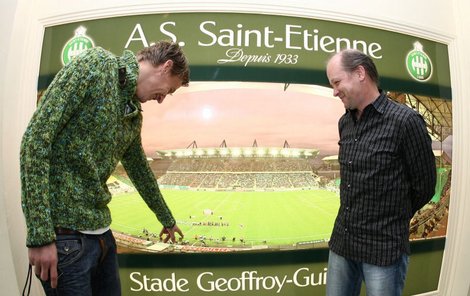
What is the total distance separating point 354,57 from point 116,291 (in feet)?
3.67

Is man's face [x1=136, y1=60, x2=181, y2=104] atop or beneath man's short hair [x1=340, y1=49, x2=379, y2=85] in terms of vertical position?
beneath

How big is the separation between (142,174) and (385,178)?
2.72 ft

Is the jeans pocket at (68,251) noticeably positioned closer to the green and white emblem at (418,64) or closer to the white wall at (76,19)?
the white wall at (76,19)

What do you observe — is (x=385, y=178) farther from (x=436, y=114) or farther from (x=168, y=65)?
(x=436, y=114)

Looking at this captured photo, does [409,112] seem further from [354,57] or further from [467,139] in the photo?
[467,139]

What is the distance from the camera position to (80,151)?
870 mm

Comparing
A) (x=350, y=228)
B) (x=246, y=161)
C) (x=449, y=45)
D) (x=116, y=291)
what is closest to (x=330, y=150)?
(x=246, y=161)

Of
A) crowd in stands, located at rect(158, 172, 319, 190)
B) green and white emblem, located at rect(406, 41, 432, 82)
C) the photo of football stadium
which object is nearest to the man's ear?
the photo of football stadium

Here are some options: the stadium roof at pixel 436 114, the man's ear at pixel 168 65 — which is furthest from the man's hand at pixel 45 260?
the stadium roof at pixel 436 114

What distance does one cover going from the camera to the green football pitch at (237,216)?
154 centimetres

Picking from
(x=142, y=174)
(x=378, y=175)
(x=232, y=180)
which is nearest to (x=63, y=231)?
(x=142, y=174)

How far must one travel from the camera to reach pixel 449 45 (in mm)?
1776

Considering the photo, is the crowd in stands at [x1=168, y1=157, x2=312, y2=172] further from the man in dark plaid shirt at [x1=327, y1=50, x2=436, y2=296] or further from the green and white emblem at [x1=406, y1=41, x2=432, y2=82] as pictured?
the green and white emblem at [x1=406, y1=41, x2=432, y2=82]

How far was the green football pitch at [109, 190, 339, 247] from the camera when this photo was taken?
154cm
